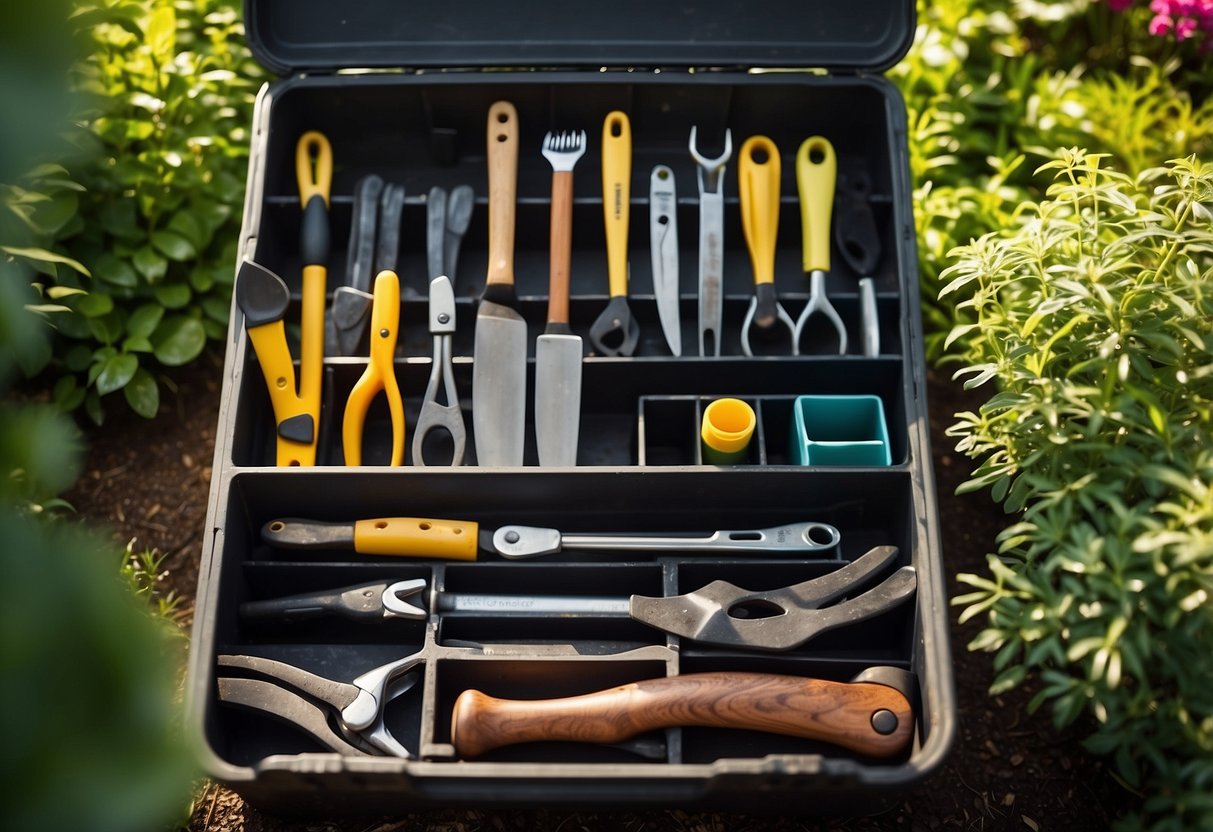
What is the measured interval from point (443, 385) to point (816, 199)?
982mm

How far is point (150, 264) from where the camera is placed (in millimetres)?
2660

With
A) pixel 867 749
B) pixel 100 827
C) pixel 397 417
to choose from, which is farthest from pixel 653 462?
pixel 100 827

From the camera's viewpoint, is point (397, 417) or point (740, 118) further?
point (740, 118)

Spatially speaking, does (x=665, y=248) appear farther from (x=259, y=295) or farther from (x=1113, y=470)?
(x=1113, y=470)

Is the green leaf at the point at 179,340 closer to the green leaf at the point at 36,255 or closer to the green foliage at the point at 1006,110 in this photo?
the green leaf at the point at 36,255

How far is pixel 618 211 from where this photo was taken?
2.49 m

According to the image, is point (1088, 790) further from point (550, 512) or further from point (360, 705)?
point (360, 705)

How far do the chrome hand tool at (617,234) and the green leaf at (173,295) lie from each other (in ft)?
3.52

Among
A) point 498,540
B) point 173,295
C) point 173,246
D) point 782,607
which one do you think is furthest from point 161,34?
point 782,607

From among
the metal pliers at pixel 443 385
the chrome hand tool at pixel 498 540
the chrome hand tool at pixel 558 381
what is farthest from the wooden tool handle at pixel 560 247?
the chrome hand tool at pixel 498 540

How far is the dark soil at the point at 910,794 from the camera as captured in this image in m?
2.19

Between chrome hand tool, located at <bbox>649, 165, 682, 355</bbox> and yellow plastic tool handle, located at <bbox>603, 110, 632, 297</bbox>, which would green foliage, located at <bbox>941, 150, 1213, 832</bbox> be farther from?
yellow plastic tool handle, located at <bbox>603, 110, 632, 297</bbox>

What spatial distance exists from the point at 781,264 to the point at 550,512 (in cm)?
87

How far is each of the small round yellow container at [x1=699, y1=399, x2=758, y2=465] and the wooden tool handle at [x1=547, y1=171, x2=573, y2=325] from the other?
0.42 meters
